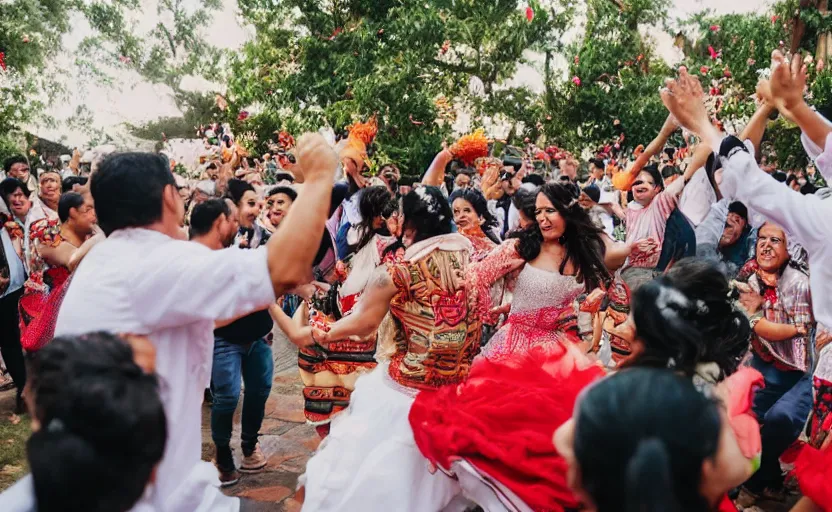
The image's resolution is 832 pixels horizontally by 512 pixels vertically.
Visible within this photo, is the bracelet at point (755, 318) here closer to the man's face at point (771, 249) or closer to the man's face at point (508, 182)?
the man's face at point (771, 249)

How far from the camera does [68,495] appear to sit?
4.01ft

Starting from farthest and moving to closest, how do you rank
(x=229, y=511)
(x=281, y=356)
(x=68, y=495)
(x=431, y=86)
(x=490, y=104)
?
(x=490, y=104)
(x=431, y=86)
(x=281, y=356)
(x=229, y=511)
(x=68, y=495)

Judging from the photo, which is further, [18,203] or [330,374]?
[18,203]

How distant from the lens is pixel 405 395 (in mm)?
3217

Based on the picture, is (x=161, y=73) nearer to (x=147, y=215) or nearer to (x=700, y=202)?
(x=700, y=202)

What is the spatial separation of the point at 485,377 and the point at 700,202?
3333mm

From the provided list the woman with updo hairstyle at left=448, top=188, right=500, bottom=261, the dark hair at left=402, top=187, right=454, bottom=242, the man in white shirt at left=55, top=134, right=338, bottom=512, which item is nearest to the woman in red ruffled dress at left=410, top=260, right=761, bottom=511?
the dark hair at left=402, top=187, right=454, bottom=242

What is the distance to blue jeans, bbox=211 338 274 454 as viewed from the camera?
4.34 metres

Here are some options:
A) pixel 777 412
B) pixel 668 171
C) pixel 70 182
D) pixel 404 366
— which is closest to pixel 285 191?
pixel 404 366

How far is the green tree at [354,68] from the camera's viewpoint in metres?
12.7

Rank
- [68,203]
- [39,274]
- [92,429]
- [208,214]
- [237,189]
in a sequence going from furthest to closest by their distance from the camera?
[237,189] < [39,274] < [68,203] < [208,214] < [92,429]

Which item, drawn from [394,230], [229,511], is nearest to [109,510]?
[229,511]

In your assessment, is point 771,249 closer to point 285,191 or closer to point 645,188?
point 645,188

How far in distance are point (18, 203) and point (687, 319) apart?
19.8 ft
